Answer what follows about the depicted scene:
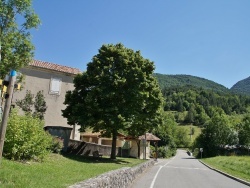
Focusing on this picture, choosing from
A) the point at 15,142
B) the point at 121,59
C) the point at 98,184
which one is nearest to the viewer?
the point at 98,184

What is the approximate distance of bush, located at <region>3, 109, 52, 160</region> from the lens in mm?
14422

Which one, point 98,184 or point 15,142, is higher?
point 15,142

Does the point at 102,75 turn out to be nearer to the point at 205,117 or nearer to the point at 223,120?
the point at 223,120

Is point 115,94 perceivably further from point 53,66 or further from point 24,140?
point 24,140

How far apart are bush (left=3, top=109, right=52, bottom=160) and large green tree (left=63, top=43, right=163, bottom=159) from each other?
1106 centimetres

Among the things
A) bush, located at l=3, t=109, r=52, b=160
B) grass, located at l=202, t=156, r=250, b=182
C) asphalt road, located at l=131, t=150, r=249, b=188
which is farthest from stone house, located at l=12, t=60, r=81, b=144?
bush, located at l=3, t=109, r=52, b=160

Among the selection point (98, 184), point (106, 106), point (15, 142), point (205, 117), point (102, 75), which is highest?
point (205, 117)

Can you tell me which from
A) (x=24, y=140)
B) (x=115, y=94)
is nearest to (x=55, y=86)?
(x=115, y=94)

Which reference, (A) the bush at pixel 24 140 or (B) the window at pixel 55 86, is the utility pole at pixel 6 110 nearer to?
(A) the bush at pixel 24 140

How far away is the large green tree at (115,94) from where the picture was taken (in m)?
27.2

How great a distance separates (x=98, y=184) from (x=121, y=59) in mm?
21266

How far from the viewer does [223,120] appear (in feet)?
298

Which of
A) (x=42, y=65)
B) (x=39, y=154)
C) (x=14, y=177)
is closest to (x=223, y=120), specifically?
(x=42, y=65)

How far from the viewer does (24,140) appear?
14875 millimetres
